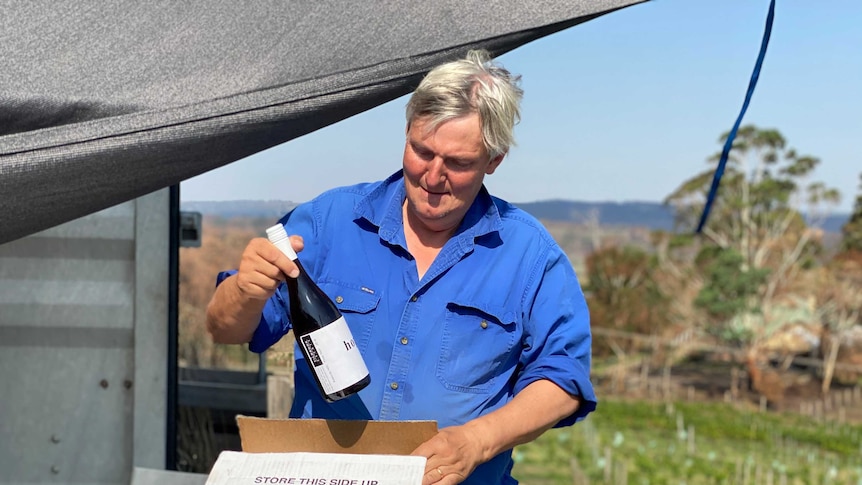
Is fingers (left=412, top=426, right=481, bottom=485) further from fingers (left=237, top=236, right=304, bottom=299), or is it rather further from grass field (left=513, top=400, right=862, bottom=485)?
grass field (left=513, top=400, right=862, bottom=485)

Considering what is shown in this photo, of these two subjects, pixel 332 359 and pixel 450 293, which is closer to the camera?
pixel 332 359

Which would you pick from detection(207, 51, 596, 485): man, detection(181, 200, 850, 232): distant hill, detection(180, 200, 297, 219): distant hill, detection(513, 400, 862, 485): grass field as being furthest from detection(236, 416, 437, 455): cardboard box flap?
detection(181, 200, 850, 232): distant hill

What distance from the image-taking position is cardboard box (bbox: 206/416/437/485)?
4.50 feet

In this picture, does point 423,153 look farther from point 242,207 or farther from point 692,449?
A: point 692,449

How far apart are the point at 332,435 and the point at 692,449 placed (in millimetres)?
9495

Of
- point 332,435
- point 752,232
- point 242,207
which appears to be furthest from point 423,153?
point 752,232

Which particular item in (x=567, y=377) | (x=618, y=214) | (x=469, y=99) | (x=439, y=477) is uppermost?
(x=618, y=214)

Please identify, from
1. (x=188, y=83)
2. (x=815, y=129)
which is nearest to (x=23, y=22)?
(x=188, y=83)

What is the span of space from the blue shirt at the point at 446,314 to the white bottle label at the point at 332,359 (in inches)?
9.0

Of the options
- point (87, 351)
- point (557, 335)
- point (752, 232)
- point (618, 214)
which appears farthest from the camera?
point (618, 214)

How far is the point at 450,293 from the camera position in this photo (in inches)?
68.7

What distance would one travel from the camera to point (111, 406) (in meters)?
2.90

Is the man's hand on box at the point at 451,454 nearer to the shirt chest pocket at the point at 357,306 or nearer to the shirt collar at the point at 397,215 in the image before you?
the shirt chest pocket at the point at 357,306

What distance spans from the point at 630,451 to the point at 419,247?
9.06m
